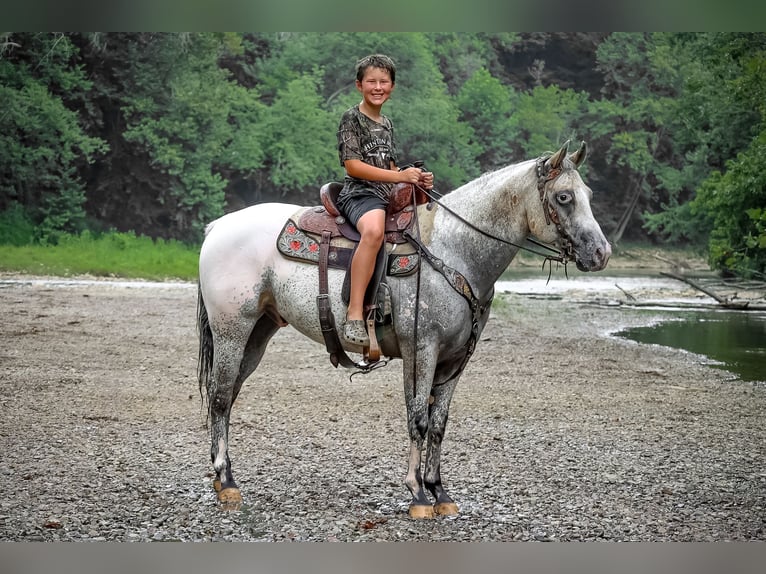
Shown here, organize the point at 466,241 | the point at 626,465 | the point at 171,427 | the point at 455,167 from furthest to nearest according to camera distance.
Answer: the point at 455,167
the point at 171,427
the point at 626,465
the point at 466,241

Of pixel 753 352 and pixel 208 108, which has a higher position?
pixel 208 108

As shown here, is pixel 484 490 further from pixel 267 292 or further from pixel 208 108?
pixel 208 108

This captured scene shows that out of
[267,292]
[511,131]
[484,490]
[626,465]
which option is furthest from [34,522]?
[511,131]

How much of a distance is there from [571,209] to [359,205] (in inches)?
35.2

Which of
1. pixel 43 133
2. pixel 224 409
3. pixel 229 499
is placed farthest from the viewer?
pixel 43 133

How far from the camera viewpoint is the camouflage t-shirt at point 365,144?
3748 millimetres

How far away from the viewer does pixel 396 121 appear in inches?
504

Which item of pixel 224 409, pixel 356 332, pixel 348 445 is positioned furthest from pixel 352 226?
pixel 348 445

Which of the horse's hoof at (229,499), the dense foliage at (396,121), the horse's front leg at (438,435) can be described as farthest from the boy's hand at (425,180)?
the dense foliage at (396,121)

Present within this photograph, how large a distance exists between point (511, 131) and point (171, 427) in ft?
32.7

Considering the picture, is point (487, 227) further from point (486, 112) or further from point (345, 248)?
point (486, 112)

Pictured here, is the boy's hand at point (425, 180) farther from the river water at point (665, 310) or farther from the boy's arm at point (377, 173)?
the river water at point (665, 310)

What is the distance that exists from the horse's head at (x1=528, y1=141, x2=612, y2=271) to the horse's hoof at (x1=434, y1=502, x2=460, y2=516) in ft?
3.86

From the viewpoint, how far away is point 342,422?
5664mm
